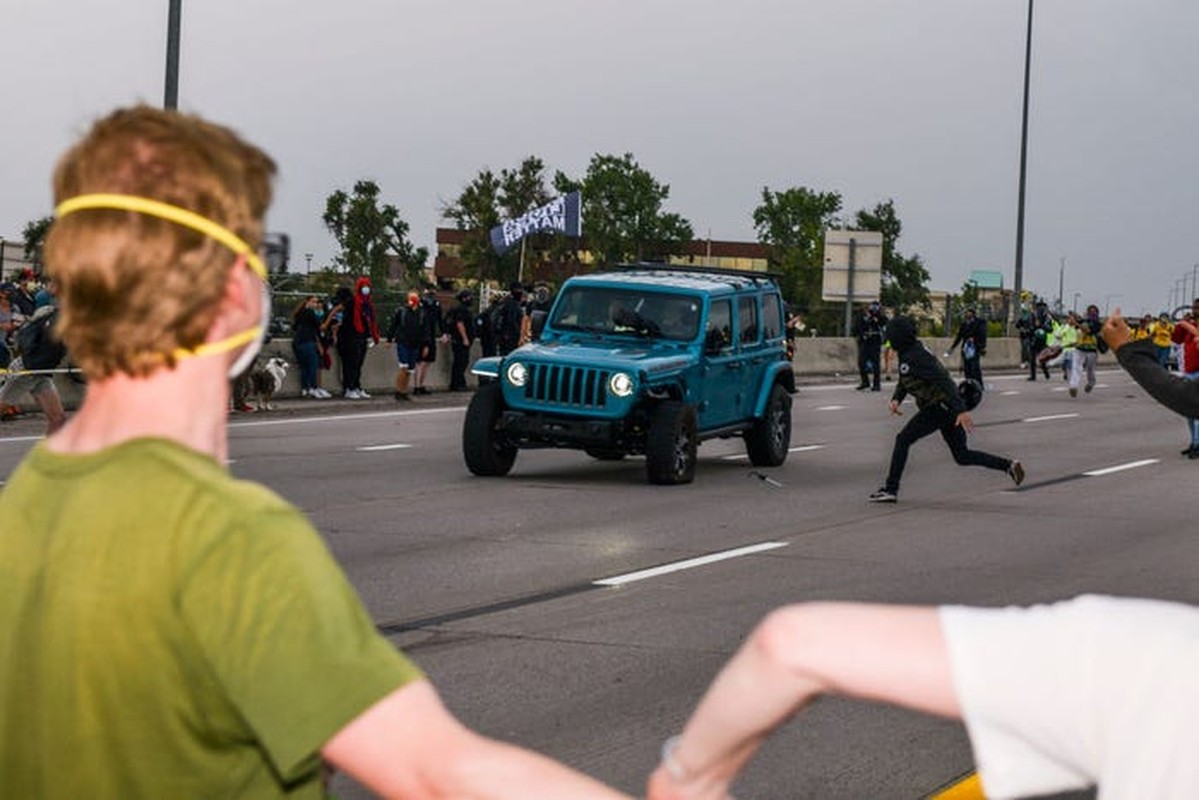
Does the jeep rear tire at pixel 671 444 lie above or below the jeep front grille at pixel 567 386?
below

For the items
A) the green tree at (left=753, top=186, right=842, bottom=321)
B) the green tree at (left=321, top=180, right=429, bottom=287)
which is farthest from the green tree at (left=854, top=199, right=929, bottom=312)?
the green tree at (left=321, top=180, right=429, bottom=287)

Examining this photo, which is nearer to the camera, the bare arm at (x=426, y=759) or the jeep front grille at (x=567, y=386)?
the bare arm at (x=426, y=759)

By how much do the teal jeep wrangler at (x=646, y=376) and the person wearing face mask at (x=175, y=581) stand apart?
58.6 ft

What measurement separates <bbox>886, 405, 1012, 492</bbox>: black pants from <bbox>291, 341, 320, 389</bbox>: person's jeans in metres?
13.9

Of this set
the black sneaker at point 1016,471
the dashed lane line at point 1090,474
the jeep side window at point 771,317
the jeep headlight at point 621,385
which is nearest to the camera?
the jeep headlight at point 621,385

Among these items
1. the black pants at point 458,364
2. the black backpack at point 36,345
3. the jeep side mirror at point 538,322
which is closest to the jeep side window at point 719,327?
the jeep side mirror at point 538,322

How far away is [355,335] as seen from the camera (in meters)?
33.5

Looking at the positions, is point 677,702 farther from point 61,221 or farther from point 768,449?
point 768,449

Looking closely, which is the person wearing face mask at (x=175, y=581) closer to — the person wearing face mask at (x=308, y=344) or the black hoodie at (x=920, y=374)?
the black hoodie at (x=920, y=374)

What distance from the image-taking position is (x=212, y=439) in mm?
2410

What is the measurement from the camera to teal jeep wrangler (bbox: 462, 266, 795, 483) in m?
20.5

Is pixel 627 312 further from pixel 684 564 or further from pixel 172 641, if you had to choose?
pixel 172 641

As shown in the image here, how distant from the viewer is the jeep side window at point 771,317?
23453mm

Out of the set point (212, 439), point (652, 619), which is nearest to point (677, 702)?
point (652, 619)
